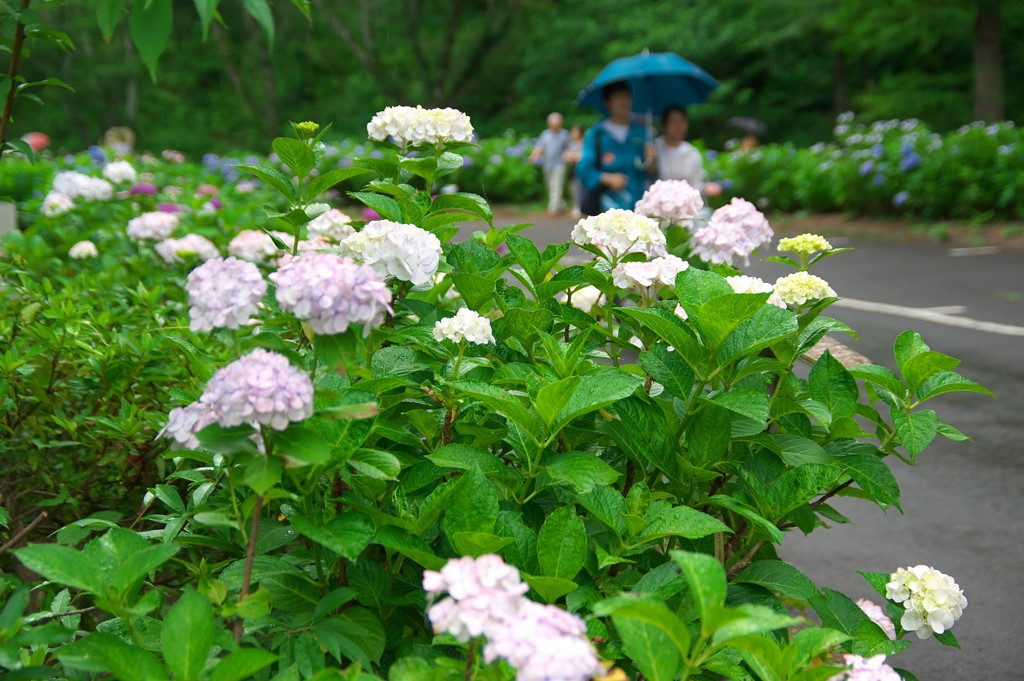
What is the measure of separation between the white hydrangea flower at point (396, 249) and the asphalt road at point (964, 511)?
6.57 feet

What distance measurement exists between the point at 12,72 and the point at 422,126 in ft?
2.65

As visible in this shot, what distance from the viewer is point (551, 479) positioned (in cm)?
159

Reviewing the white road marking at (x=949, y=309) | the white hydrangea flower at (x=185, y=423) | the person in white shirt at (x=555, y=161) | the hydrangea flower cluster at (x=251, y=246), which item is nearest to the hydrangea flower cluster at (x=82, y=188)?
the hydrangea flower cluster at (x=251, y=246)

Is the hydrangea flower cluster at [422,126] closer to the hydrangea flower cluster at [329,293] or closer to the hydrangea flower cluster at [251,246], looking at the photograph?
the hydrangea flower cluster at [329,293]

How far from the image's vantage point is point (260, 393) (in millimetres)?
1146

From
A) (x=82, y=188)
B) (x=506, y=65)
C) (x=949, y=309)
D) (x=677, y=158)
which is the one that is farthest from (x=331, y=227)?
(x=506, y=65)

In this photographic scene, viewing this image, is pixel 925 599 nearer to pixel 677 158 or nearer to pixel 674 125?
pixel 677 158

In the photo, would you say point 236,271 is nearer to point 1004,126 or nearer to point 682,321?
point 682,321

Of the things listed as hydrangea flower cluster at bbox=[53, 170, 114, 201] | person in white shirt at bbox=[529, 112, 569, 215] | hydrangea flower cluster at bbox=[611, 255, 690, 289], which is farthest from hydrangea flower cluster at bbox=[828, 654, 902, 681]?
person in white shirt at bbox=[529, 112, 569, 215]

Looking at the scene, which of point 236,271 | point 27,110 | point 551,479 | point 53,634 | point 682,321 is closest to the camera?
point 53,634

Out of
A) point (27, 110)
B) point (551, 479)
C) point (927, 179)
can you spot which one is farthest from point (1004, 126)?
point (27, 110)

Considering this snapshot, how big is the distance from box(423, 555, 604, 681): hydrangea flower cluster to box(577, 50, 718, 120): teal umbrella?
7117mm

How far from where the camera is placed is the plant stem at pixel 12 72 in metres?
1.84

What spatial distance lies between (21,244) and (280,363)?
10.9ft
